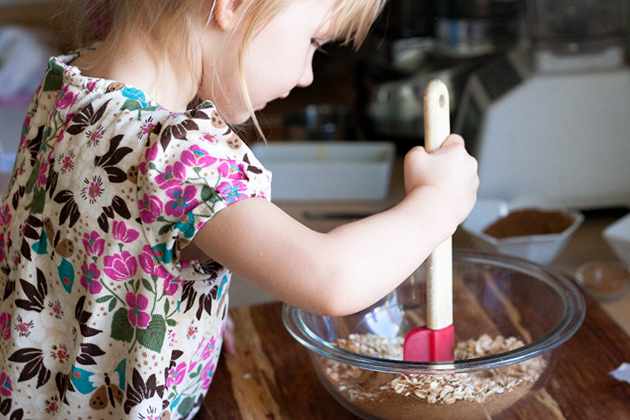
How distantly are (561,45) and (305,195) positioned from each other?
1.73ft

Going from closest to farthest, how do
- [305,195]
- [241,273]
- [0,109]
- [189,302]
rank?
[241,273]
[189,302]
[305,195]
[0,109]

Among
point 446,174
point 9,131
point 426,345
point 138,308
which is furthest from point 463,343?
point 9,131

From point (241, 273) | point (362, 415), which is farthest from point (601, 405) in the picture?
point (241, 273)

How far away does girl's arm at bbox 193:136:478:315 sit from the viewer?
17.5 inches

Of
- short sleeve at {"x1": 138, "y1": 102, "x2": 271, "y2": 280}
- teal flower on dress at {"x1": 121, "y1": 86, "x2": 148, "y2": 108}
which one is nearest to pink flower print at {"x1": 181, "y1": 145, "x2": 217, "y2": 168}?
short sleeve at {"x1": 138, "y1": 102, "x2": 271, "y2": 280}

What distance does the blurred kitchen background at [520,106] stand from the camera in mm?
1027

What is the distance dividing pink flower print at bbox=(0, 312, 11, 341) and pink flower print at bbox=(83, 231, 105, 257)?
0.15 metres

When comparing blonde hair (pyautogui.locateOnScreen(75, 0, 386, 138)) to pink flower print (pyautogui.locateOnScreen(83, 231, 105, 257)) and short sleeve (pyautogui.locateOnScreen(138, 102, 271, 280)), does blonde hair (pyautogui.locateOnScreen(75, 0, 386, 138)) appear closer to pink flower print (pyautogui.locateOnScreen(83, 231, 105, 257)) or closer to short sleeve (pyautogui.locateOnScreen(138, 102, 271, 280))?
short sleeve (pyautogui.locateOnScreen(138, 102, 271, 280))

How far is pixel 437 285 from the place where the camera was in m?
0.56

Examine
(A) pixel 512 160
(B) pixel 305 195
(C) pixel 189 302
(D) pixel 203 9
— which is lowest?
(B) pixel 305 195

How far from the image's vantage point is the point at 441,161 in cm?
53

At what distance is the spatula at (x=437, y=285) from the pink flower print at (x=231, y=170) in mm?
167

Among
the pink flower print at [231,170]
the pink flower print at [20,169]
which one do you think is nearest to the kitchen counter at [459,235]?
the pink flower print at [20,169]

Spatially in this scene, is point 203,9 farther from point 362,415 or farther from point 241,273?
point 362,415
